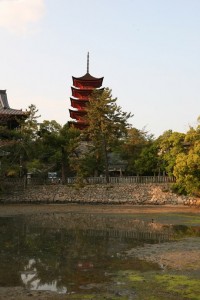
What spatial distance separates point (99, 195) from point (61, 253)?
27.6 metres

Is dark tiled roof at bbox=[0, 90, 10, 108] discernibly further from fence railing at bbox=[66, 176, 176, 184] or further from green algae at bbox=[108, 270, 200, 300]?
green algae at bbox=[108, 270, 200, 300]

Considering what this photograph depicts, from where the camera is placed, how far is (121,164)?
5181cm

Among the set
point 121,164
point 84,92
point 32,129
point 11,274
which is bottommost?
point 11,274

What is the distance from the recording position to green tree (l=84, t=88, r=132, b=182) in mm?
45000

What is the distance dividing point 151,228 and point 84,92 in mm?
42995

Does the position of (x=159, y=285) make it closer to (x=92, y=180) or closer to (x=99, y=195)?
(x=99, y=195)

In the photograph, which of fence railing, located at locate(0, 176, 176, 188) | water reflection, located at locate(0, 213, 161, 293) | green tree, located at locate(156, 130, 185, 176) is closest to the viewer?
water reflection, located at locate(0, 213, 161, 293)

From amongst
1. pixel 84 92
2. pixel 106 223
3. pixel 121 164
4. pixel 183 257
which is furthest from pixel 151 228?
pixel 84 92

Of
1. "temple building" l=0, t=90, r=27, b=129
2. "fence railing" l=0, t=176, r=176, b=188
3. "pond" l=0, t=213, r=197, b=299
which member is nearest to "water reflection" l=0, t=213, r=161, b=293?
"pond" l=0, t=213, r=197, b=299

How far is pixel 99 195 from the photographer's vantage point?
4284cm

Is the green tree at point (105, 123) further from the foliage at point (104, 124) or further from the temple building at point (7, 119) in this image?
the temple building at point (7, 119)

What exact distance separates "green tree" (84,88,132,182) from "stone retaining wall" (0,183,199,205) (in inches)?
90.6

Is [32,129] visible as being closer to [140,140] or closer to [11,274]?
[140,140]

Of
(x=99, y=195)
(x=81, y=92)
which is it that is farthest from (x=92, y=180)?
(x=81, y=92)
